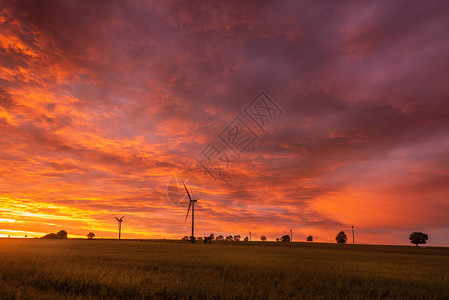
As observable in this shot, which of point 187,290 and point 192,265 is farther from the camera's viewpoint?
point 192,265

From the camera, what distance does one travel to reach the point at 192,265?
116 ft

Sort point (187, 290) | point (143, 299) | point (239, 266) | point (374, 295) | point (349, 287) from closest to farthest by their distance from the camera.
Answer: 1. point (143, 299)
2. point (187, 290)
3. point (374, 295)
4. point (349, 287)
5. point (239, 266)

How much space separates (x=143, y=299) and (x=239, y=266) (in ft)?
53.7

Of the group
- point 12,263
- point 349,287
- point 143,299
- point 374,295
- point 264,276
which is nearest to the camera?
point 143,299

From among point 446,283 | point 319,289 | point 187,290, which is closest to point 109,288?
point 187,290

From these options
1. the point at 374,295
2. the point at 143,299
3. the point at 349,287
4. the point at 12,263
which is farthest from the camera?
the point at 12,263

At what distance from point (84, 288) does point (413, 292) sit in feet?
79.2

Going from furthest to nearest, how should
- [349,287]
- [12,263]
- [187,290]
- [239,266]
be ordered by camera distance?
[239,266] < [12,263] < [349,287] < [187,290]

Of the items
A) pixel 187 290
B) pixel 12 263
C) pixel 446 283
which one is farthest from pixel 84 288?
pixel 446 283

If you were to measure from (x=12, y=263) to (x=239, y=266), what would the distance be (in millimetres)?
22923

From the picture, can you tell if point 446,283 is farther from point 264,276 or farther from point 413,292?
point 264,276

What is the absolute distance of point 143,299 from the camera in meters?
19.9

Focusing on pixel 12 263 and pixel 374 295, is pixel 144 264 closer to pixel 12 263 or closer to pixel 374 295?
pixel 12 263

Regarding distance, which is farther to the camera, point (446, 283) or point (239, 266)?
point (239, 266)
